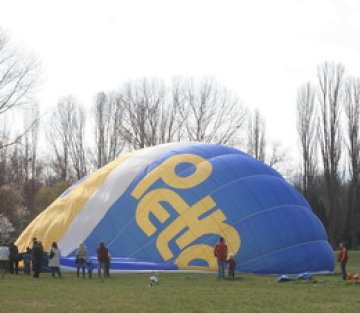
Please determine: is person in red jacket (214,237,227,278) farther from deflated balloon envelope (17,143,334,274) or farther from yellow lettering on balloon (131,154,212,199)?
yellow lettering on balloon (131,154,212,199)

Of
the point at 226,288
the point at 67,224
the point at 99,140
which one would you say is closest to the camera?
the point at 226,288

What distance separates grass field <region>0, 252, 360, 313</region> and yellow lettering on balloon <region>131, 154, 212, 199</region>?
3.80 meters

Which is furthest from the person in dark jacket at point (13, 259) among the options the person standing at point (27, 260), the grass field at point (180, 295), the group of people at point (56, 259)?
the grass field at point (180, 295)

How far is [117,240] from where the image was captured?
81.5 ft

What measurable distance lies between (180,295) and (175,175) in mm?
10004

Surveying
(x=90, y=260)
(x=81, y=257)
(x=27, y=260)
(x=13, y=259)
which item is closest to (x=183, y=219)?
(x=90, y=260)

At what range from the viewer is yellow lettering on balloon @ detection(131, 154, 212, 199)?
25.4m

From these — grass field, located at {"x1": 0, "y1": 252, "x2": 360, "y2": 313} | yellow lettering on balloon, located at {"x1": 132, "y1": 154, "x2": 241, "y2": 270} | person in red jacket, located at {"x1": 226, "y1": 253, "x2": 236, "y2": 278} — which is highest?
yellow lettering on balloon, located at {"x1": 132, "y1": 154, "x2": 241, "y2": 270}

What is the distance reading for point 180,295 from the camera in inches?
628

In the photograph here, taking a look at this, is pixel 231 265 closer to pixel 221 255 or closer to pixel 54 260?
pixel 221 255

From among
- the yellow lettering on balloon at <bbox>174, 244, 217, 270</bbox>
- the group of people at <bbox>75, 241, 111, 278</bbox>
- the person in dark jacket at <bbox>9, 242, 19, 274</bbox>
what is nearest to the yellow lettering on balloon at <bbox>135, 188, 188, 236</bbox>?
the yellow lettering on balloon at <bbox>174, 244, 217, 270</bbox>

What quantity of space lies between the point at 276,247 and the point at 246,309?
11334 mm

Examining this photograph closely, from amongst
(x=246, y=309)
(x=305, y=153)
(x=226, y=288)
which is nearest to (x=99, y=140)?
(x=305, y=153)

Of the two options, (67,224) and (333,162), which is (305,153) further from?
(67,224)
